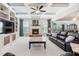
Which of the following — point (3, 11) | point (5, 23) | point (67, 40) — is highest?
point (3, 11)

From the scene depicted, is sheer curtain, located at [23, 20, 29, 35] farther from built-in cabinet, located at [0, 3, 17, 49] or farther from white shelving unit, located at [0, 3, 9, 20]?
white shelving unit, located at [0, 3, 9, 20]

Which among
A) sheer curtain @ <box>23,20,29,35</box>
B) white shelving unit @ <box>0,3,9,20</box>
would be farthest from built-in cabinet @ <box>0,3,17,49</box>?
sheer curtain @ <box>23,20,29,35</box>

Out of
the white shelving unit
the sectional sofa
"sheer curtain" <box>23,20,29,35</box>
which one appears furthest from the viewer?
"sheer curtain" <box>23,20,29,35</box>

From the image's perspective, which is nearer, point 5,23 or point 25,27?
point 5,23

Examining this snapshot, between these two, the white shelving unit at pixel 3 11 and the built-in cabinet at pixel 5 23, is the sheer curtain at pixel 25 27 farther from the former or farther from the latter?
the white shelving unit at pixel 3 11

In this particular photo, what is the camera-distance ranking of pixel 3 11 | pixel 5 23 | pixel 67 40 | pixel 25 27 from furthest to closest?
pixel 25 27, pixel 5 23, pixel 3 11, pixel 67 40

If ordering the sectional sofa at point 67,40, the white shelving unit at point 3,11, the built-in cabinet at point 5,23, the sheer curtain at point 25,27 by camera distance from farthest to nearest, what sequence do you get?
1. the sheer curtain at point 25,27
2. the white shelving unit at point 3,11
3. the built-in cabinet at point 5,23
4. the sectional sofa at point 67,40

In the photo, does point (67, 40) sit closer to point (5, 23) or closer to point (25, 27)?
point (5, 23)

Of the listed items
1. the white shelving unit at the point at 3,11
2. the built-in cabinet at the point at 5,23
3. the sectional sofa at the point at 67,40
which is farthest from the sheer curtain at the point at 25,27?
the sectional sofa at the point at 67,40

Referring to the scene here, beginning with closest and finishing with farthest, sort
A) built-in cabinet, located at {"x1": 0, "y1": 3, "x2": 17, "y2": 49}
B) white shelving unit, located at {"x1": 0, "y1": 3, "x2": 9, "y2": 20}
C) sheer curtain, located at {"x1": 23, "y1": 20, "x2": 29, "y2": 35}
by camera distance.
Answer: built-in cabinet, located at {"x1": 0, "y1": 3, "x2": 17, "y2": 49}
white shelving unit, located at {"x1": 0, "y1": 3, "x2": 9, "y2": 20}
sheer curtain, located at {"x1": 23, "y1": 20, "x2": 29, "y2": 35}

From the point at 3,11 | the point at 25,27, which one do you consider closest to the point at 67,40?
the point at 3,11

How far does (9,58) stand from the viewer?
1.00m

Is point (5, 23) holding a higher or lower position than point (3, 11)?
lower

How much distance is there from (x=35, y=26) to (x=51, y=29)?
2.05 meters
